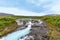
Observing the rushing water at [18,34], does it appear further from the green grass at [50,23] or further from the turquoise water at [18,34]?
the green grass at [50,23]

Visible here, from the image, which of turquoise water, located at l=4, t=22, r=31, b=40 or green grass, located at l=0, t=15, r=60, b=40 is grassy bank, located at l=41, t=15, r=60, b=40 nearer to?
green grass, located at l=0, t=15, r=60, b=40

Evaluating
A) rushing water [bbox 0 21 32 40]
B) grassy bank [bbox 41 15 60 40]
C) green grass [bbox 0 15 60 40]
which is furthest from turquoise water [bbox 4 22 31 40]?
grassy bank [bbox 41 15 60 40]

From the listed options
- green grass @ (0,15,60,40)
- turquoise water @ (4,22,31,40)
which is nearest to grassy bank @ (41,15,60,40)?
green grass @ (0,15,60,40)

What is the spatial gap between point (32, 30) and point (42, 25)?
19.3 inches

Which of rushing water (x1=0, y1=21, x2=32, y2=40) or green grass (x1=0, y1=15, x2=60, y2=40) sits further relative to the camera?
green grass (x1=0, y1=15, x2=60, y2=40)

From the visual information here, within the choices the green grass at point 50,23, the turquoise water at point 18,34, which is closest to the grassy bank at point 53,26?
the green grass at point 50,23

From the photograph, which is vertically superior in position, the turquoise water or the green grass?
the green grass

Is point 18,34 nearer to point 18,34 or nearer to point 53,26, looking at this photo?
point 18,34

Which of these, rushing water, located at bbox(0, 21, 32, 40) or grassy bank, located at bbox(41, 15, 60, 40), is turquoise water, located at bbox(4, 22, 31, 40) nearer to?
rushing water, located at bbox(0, 21, 32, 40)

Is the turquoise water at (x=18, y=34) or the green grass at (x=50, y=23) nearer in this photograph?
the turquoise water at (x=18, y=34)

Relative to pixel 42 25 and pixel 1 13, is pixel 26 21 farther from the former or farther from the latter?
pixel 1 13

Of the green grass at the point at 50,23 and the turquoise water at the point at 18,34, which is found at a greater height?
the green grass at the point at 50,23

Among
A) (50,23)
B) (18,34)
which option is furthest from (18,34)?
(50,23)

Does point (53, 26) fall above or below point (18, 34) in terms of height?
above
